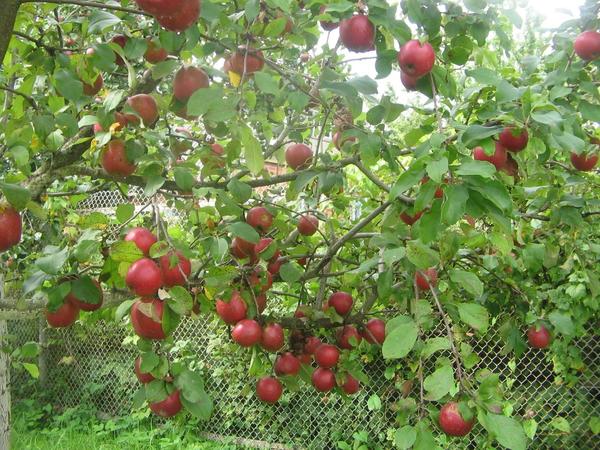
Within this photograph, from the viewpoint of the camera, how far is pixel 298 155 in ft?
6.75

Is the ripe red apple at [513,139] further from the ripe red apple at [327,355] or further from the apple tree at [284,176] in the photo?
the ripe red apple at [327,355]

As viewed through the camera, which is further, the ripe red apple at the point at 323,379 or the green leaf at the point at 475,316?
the ripe red apple at the point at 323,379

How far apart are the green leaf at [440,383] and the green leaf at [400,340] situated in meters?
0.07

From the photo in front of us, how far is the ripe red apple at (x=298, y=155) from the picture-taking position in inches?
80.7

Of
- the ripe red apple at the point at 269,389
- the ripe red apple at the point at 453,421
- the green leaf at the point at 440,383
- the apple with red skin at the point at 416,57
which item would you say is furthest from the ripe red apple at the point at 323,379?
the apple with red skin at the point at 416,57

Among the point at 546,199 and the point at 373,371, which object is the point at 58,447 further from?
the point at 546,199

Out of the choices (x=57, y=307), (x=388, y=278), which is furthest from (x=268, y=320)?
(x=57, y=307)

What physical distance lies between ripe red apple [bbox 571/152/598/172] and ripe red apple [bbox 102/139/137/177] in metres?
1.32

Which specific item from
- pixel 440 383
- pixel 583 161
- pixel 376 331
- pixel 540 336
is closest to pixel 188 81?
pixel 440 383

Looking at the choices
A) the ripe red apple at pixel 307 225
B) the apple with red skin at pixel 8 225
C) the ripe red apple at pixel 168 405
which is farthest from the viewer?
the ripe red apple at pixel 307 225

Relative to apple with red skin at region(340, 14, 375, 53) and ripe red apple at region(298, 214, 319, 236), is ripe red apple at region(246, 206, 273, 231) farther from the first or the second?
apple with red skin at region(340, 14, 375, 53)

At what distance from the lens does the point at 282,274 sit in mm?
1657

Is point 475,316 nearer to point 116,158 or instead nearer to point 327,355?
point 327,355

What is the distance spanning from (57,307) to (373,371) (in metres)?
2.80
